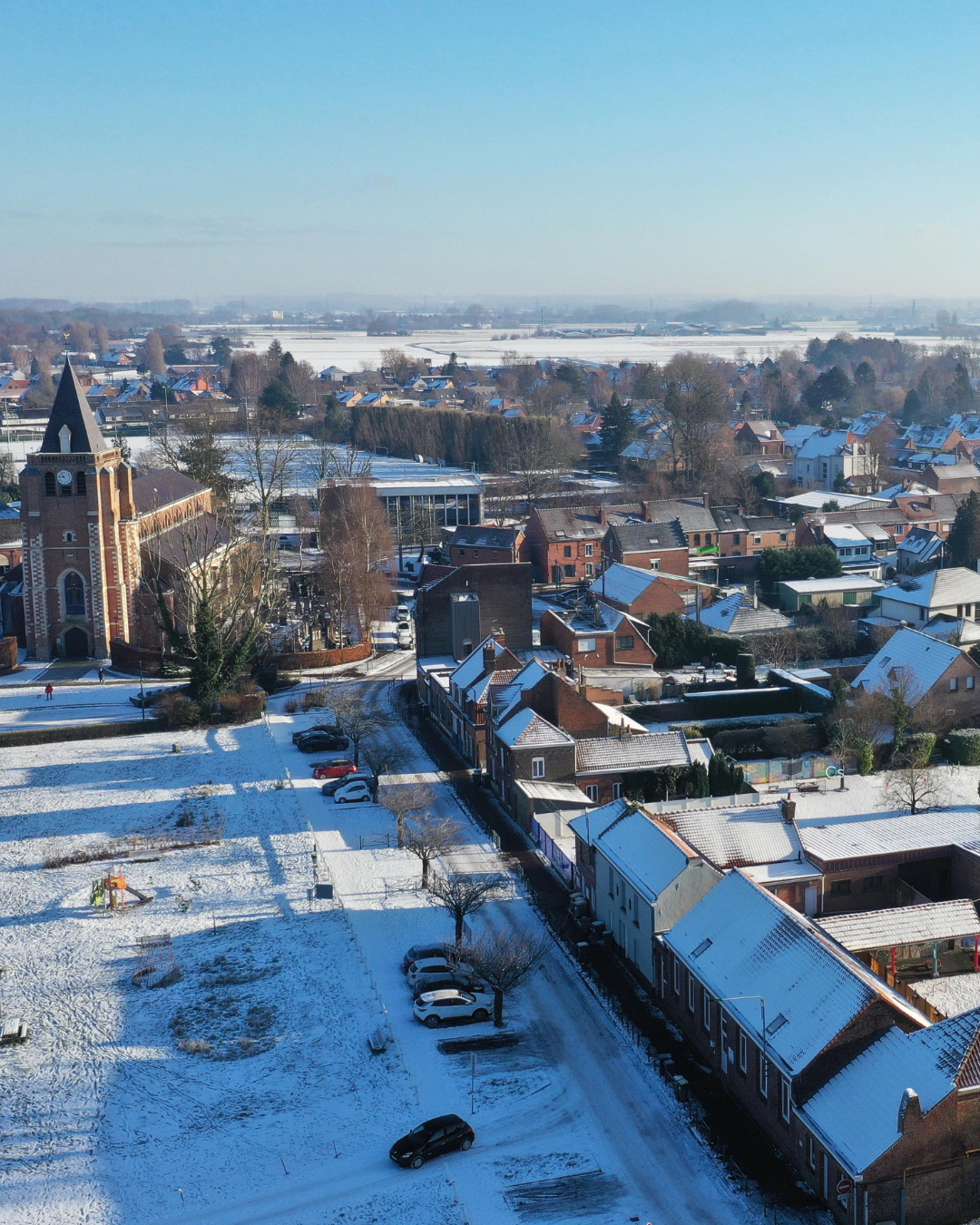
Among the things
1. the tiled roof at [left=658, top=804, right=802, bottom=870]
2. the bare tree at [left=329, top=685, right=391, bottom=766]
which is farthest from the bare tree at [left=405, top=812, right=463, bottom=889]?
the tiled roof at [left=658, top=804, right=802, bottom=870]

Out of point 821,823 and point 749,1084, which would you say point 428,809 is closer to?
point 821,823

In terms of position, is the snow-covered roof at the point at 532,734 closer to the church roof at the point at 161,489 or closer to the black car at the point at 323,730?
the black car at the point at 323,730

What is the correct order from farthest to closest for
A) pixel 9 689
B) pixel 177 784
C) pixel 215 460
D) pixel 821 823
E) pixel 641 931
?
1. pixel 215 460
2. pixel 9 689
3. pixel 177 784
4. pixel 821 823
5. pixel 641 931

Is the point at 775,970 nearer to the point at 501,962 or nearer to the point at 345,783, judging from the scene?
the point at 501,962

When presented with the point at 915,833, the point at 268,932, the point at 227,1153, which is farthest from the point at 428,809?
the point at 227,1153

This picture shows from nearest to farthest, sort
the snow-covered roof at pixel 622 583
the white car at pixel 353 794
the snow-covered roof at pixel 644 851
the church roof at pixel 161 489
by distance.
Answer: the snow-covered roof at pixel 644 851 → the white car at pixel 353 794 → the snow-covered roof at pixel 622 583 → the church roof at pixel 161 489

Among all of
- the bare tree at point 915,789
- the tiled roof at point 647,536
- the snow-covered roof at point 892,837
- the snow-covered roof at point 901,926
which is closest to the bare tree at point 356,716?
the snow-covered roof at point 892,837
